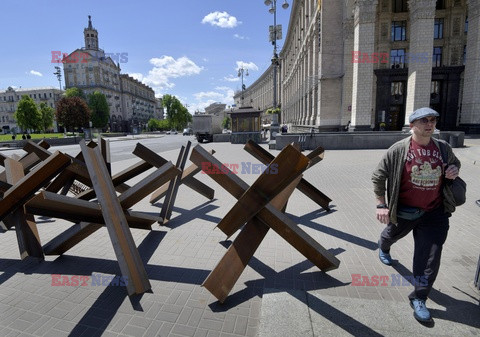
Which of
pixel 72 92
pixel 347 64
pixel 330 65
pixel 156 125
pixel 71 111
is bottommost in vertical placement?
pixel 156 125

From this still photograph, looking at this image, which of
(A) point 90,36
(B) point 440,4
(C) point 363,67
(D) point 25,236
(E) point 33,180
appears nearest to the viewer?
(E) point 33,180

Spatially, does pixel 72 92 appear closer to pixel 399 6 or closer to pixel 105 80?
pixel 105 80

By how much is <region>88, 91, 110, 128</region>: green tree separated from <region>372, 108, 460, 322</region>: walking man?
8231cm

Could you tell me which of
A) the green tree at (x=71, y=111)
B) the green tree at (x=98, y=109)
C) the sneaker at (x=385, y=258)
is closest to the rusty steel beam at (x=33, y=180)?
the sneaker at (x=385, y=258)

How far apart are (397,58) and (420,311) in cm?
3310

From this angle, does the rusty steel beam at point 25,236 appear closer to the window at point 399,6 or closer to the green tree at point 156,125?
the window at point 399,6

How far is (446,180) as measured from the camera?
2.48m

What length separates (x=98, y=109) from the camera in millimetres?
73688

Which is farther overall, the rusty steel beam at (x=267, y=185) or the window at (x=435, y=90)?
the window at (x=435, y=90)

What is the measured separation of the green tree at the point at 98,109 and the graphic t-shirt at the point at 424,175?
270ft

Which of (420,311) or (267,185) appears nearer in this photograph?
(420,311)

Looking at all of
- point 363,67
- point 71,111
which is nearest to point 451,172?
point 363,67

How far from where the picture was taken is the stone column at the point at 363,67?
72.3ft

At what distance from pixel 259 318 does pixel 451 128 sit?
33982 millimetres
